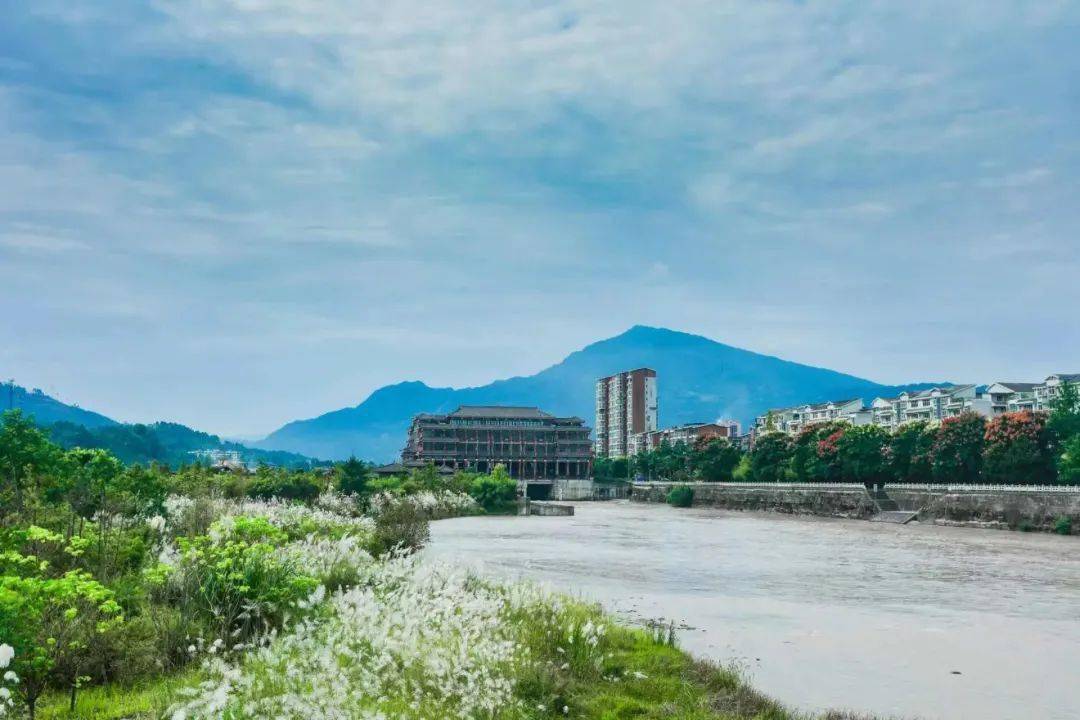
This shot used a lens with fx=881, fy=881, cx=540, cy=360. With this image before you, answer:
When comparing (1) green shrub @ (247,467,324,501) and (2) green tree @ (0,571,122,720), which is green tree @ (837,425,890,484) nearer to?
(1) green shrub @ (247,467,324,501)

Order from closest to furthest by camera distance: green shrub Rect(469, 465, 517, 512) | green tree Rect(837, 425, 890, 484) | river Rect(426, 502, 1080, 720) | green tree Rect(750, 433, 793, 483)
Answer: river Rect(426, 502, 1080, 720) < green shrub Rect(469, 465, 517, 512) < green tree Rect(837, 425, 890, 484) < green tree Rect(750, 433, 793, 483)

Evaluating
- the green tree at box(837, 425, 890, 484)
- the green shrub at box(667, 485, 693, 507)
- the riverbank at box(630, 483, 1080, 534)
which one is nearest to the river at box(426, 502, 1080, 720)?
the riverbank at box(630, 483, 1080, 534)

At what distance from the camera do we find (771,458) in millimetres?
118312

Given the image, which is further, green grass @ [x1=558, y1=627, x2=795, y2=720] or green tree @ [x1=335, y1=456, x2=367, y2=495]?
green tree @ [x1=335, y1=456, x2=367, y2=495]

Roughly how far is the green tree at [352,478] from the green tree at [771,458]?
222 feet

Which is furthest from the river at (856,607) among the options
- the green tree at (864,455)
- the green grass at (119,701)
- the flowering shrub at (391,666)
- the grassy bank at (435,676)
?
the green tree at (864,455)

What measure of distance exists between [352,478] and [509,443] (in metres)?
115

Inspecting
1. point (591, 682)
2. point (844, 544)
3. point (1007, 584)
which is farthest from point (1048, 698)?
point (844, 544)

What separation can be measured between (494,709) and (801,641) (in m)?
10.1

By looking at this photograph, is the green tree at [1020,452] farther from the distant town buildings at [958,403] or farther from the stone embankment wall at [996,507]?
the distant town buildings at [958,403]

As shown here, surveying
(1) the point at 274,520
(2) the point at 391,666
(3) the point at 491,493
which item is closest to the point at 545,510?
(3) the point at 491,493

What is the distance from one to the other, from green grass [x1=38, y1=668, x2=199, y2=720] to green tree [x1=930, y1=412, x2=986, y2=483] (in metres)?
83.8

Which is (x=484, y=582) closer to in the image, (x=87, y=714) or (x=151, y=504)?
(x=87, y=714)

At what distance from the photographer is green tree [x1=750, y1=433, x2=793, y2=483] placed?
116 metres
